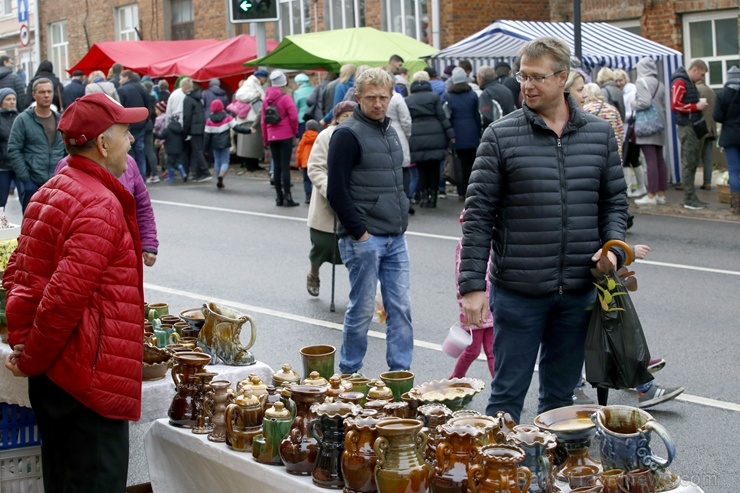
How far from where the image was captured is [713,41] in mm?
19516

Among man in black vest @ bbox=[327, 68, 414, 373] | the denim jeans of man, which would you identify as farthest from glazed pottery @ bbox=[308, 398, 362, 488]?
man in black vest @ bbox=[327, 68, 414, 373]

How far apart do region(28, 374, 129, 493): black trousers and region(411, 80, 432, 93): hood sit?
12181 mm

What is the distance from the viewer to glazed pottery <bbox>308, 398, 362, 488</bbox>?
408cm

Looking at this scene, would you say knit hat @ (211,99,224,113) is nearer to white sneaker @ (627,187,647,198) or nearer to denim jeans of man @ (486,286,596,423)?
white sneaker @ (627,187,647,198)

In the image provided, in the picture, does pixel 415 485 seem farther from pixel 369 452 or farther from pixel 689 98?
pixel 689 98

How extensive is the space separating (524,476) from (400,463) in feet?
1.40

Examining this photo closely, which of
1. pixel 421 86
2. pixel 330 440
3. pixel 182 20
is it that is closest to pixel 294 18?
pixel 182 20

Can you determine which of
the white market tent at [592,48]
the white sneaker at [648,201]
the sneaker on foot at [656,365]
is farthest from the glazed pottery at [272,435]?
the white market tent at [592,48]

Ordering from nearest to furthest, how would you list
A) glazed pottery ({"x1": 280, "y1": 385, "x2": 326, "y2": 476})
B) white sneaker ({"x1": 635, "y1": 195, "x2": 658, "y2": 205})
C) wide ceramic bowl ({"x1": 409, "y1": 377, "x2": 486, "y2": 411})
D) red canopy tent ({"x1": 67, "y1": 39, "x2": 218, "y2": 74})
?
glazed pottery ({"x1": 280, "y1": 385, "x2": 326, "y2": 476}), wide ceramic bowl ({"x1": 409, "y1": 377, "x2": 486, "y2": 411}), white sneaker ({"x1": 635, "y1": 195, "x2": 658, "y2": 205}), red canopy tent ({"x1": 67, "y1": 39, "x2": 218, "y2": 74})

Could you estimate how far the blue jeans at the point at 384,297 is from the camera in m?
7.18

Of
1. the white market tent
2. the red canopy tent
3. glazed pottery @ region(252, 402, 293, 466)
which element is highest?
the red canopy tent

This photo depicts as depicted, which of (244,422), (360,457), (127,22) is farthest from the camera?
(127,22)

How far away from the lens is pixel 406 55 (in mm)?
21844

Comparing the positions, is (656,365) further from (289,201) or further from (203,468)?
(289,201)
